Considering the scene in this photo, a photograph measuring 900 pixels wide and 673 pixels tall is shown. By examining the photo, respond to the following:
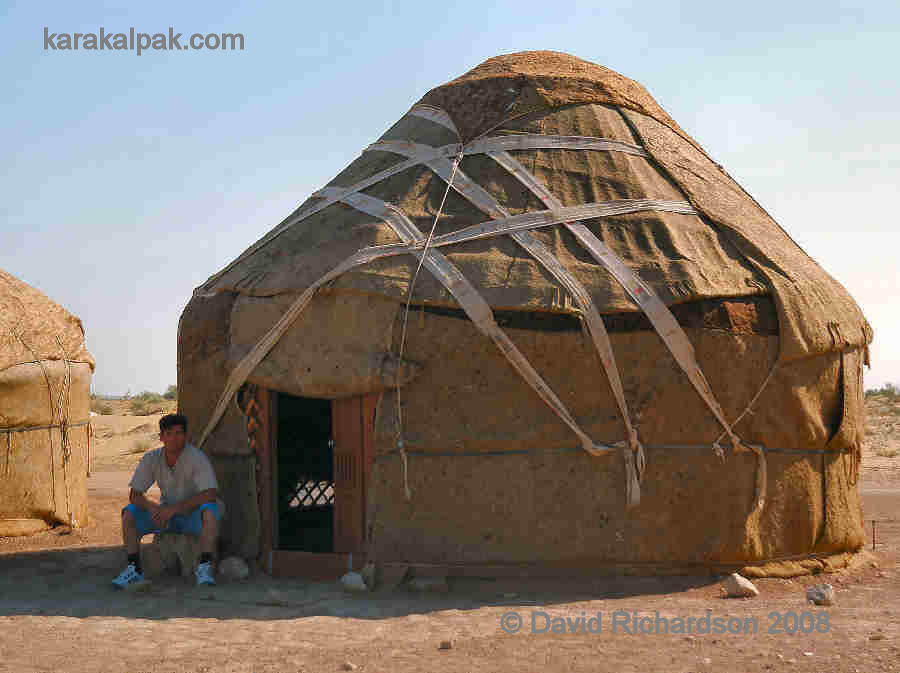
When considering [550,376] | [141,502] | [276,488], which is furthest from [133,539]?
[550,376]

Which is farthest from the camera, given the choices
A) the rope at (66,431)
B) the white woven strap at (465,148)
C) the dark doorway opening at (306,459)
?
the rope at (66,431)

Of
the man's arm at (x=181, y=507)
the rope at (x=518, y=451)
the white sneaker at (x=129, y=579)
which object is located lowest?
the white sneaker at (x=129, y=579)

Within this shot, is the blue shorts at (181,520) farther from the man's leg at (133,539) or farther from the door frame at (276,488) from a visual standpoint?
the door frame at (276,488)

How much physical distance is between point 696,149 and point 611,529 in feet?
10.4

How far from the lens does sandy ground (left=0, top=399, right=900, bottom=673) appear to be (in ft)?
13.9

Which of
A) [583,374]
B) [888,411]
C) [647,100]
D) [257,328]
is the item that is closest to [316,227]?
[257,328]

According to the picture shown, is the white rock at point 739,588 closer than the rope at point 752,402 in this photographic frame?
Yes

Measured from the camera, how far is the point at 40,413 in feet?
27.7

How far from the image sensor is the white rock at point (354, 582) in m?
5.73

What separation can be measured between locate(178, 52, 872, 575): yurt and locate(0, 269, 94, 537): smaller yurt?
2.46 m

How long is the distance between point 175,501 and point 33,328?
3222 millimetres

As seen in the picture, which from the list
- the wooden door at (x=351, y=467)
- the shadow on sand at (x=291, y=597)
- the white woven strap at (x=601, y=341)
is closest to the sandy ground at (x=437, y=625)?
the shadow on sand at (x=291, y=597)

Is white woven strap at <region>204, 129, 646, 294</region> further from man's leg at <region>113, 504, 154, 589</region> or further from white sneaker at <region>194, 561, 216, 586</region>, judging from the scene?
white sneaker at <region>194, 561, 216, 586</region>

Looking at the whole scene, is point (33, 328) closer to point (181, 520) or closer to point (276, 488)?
point (181, 520)
